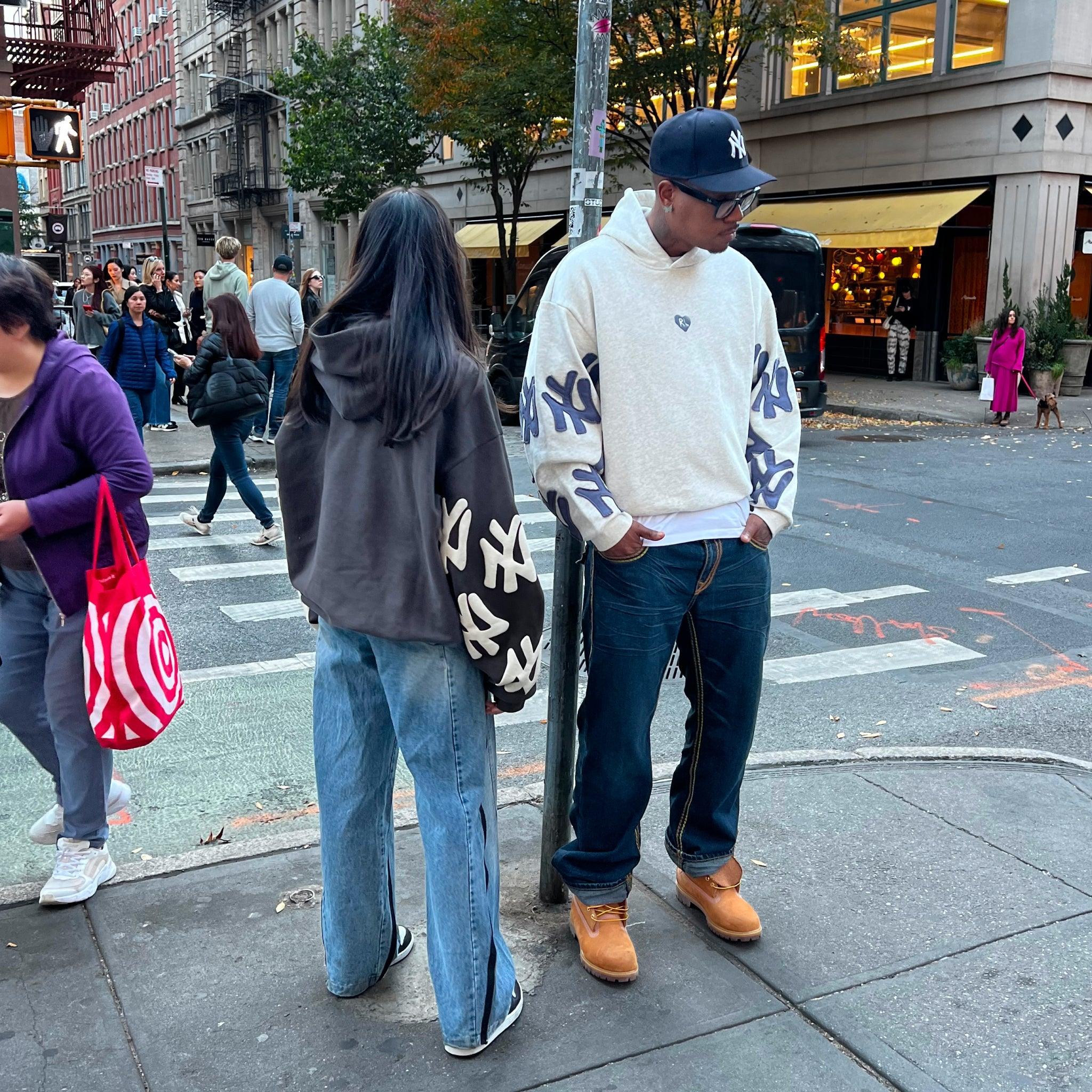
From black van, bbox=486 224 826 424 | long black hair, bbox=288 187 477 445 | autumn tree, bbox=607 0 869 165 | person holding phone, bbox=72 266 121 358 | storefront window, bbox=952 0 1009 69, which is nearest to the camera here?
long black hair, bbox=288 187 477 445

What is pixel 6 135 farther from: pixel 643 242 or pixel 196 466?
pixel 643 242

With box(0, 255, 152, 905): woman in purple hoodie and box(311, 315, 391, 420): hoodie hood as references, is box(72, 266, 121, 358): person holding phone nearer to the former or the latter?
box(0, 255, 152, 905): woman in purple hoodie

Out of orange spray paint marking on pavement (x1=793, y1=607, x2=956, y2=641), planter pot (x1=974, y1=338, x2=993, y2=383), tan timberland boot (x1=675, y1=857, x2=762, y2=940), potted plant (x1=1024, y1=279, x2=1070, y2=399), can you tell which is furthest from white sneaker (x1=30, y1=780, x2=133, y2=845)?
planter pot (x1=974, y1=338, x2=993, y2=383)

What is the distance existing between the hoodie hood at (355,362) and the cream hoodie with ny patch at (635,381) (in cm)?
53

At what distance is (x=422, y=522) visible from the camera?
2525 millimetres

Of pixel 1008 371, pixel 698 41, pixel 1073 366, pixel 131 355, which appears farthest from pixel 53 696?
pixel 1073 366

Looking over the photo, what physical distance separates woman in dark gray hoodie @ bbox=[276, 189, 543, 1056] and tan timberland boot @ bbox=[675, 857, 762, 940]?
0.73 meters

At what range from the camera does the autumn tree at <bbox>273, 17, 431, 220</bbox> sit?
103 ft

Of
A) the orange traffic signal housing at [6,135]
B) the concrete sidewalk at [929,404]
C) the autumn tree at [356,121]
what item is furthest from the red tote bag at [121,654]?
the autumn tree at [356,121]

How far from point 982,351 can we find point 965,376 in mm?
582

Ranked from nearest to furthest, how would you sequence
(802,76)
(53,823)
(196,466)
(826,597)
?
(53,823), (826,597), (196,466), (802,76)

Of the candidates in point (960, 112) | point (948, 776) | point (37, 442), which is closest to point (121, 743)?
point (37, 442)

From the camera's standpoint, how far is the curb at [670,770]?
12.0ft

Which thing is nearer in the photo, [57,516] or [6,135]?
[57,516]
